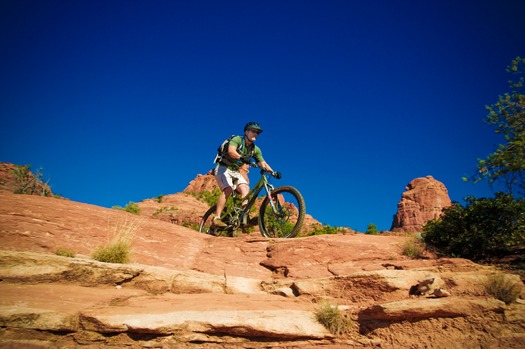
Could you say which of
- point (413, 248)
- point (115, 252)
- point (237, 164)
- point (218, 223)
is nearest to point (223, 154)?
point (237, 164)

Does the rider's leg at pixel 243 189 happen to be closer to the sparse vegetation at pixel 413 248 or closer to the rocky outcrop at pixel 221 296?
the rocky outcrop at pixel 221 296

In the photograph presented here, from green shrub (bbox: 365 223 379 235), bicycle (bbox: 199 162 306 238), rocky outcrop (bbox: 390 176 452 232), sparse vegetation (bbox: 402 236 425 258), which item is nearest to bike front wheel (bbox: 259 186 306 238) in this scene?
bicycle (bbox: 199 162 306 238)

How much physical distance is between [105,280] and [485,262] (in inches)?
281

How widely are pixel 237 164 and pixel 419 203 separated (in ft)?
266

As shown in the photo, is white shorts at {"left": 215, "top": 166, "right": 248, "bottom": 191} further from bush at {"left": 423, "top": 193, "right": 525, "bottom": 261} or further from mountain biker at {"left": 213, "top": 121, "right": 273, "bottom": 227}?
bush at {"left": 423, "top": 193, "right": 525, "bottom": 261}

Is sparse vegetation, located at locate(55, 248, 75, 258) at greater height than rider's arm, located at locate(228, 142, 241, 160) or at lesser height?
lesser

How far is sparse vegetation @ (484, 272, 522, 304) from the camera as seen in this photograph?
4258 mm

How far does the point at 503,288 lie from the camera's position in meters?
4.32

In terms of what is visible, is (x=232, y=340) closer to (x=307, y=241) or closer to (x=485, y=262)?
(x=307, y=241)

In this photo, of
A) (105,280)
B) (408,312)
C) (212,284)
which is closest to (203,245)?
(212,284)

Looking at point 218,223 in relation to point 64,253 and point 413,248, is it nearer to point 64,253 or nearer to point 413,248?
point 64,253

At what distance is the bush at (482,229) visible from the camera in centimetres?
720

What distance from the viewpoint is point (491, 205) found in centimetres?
772

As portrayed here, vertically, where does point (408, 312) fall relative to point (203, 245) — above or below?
below
